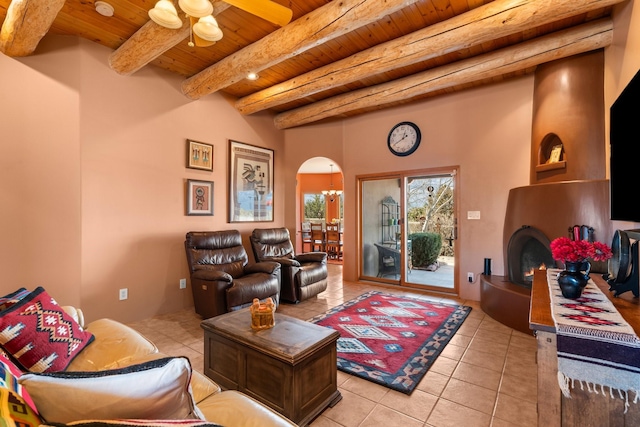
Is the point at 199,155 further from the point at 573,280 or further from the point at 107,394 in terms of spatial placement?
the point at 573,280

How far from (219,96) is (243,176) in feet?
4.00

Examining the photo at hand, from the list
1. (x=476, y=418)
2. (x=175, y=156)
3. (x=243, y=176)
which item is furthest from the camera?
(x=243, y=176)

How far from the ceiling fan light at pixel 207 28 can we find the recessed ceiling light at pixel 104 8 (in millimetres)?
1068

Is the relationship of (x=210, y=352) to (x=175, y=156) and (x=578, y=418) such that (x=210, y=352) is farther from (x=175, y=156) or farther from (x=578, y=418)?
(x=175, y=156)

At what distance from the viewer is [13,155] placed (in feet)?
9.06

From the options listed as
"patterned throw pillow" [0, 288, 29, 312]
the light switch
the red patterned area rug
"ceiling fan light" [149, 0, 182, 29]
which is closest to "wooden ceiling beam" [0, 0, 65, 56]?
Answer: "ceiling fan light" [149, 0, 182, 29]

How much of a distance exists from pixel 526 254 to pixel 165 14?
411cm

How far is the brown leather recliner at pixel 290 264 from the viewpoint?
13.1 feet

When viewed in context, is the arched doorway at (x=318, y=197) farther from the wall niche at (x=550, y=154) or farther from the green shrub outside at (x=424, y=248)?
the wall niche at (x=550, y=154)

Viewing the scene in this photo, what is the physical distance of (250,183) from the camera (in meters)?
4.79

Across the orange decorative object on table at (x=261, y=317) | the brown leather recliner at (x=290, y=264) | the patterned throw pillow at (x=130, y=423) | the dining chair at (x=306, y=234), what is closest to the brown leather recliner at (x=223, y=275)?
the brown leather recliner at (x=290, y=264)

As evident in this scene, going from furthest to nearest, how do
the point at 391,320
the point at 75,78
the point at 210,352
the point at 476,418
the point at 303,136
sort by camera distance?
1. the point at 303,136
2. the point at 391,320
3. the point at 75,78
4. the point at 210,352
5. the point at 476,418

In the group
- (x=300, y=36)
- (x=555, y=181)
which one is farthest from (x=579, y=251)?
(x=300, y=36)

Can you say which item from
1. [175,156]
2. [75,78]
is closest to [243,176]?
[175,156]
